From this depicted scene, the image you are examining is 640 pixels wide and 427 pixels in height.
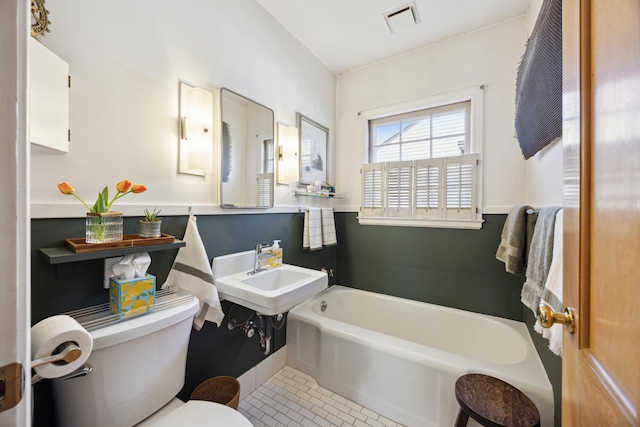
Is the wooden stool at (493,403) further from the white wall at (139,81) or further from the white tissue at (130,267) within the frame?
the white wall at (139,81)

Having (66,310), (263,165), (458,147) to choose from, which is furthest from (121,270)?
(458,147)

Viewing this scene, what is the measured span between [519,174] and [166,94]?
236cm

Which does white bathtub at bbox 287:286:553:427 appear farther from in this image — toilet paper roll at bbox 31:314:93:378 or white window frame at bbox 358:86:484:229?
toilet paper roll at bbox 31:314:93:378

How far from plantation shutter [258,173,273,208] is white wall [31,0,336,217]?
1.14 ft

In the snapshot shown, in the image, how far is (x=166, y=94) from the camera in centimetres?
132

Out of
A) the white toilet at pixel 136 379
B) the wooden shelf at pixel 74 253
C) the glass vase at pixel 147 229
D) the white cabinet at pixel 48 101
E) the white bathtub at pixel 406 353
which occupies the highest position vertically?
the white cabinet at pixel 48 101

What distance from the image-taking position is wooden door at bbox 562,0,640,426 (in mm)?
397

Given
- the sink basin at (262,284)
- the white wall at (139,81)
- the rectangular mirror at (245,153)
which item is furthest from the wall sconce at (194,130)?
the sink basin at (262,284)

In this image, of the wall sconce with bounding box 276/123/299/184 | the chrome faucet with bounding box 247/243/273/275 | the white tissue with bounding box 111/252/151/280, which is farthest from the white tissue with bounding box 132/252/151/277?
the wall sconce with bounding box 276/123/299/184

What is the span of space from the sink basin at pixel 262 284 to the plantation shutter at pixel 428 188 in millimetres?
1143

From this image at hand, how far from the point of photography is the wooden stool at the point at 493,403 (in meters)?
1.06

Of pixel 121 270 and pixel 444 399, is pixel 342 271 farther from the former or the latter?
pixel 121 270

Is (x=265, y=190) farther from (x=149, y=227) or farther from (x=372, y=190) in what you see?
(x=372, y=190)

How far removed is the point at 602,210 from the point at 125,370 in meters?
1.37
